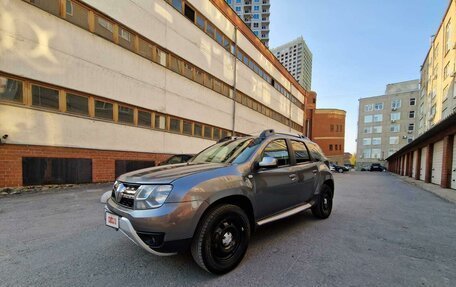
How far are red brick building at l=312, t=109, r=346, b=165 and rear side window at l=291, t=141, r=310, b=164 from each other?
52446mm

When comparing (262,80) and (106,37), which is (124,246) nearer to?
(106,37)

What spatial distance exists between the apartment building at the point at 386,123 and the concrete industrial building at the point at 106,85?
52.6 meters

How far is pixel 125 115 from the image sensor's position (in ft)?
37.7

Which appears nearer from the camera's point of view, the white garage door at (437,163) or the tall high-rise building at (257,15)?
the white garage door at (437,163)

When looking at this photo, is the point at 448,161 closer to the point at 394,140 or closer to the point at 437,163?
the point at 437,163

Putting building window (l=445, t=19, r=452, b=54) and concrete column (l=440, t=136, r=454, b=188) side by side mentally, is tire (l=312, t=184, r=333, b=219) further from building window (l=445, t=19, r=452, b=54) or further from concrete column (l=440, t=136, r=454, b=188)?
building window (l=445, t=19, r=452, b=54)

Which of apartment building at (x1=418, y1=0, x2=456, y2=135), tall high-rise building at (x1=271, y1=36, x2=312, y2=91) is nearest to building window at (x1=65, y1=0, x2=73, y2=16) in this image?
apartment building at (x1=418, y1=0, x2=456, y2=135)

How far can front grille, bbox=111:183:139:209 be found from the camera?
8.42 ft

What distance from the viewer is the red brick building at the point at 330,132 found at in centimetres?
5388

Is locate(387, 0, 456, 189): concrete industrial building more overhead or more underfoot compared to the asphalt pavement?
more overhead

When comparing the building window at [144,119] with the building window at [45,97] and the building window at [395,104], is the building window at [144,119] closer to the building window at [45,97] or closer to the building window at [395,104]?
the building window at [45,97]

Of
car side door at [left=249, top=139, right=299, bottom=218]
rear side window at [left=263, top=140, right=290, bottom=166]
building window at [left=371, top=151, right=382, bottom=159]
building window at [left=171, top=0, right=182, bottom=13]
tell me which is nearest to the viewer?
car side door at [left=249, top=139, right=299, bottom=218]

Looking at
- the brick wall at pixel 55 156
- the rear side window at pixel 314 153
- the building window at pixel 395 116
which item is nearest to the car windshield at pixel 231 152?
the rear side window at pixel 314 153

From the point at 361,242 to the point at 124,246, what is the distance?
12.3 feet
